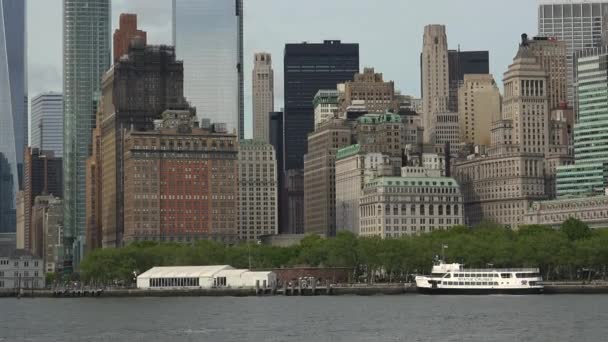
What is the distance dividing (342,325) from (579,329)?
25662mm

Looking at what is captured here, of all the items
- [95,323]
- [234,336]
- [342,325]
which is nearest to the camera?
[234,336]

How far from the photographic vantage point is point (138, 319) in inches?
7515

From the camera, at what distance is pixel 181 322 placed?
602 ft

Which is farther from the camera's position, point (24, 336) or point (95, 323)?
point (95, 323)

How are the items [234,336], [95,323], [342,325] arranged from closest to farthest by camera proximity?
[234,336] → [342,325] → [95,323]

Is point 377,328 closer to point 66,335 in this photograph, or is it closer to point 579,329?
point 579,329

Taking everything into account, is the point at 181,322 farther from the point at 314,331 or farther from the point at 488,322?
the point at 488,322

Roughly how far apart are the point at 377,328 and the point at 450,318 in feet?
53.8

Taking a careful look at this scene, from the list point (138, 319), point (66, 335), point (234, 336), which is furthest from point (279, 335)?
point (138, 319)

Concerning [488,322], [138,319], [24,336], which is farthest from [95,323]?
[488,322]

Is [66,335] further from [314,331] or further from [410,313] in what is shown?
[410,313]

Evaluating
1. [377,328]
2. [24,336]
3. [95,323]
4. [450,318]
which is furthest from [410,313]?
[24,336]

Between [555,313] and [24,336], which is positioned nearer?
[24,336]

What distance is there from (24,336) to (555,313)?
6132cm
